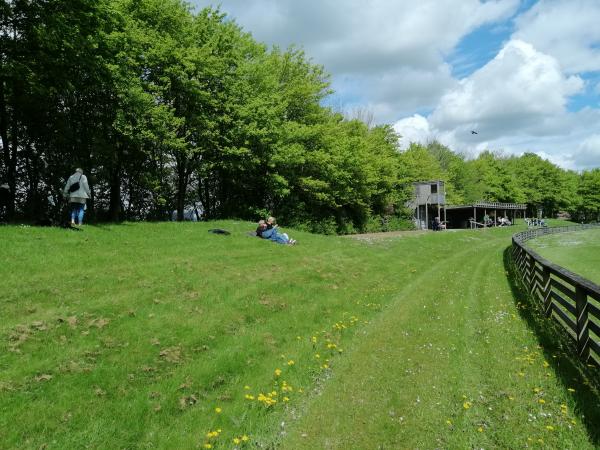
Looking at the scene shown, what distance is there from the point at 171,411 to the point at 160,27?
80.8 ft

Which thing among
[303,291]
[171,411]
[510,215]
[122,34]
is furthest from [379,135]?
[510,215]

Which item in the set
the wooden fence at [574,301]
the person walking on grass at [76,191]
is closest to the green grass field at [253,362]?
the wooden fence at [574,301]

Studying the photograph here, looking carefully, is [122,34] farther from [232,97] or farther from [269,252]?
[269,252]

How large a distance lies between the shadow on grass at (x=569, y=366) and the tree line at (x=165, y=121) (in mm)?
17860

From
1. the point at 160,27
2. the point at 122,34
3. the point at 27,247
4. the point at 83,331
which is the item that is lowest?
the point at 83,331

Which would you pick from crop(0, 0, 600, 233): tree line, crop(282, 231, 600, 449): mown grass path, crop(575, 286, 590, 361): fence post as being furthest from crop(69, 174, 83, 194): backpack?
crop(575, 286, 590, 361): fence post

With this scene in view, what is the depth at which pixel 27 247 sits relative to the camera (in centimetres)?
1139

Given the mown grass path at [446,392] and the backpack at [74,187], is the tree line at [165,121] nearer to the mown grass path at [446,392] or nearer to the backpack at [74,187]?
the backpack at [74,187]

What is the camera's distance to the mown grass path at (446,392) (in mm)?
5105

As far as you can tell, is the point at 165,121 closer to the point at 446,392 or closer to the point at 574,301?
the point at 574,301

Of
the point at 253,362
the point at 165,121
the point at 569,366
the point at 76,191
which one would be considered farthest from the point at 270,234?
the point at 569,366

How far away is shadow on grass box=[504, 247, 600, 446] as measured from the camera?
544 cm

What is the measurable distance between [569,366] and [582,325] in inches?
39.0

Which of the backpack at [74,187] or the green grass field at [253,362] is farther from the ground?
the backpack at [74,187]
